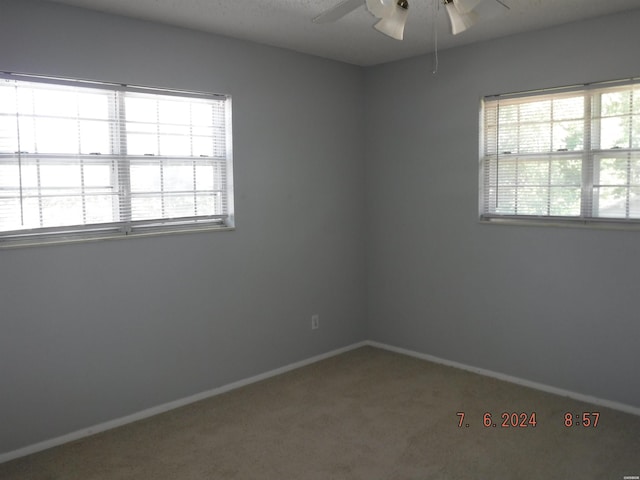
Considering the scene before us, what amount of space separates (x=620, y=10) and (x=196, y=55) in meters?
2.65

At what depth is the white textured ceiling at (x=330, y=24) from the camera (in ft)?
10.2

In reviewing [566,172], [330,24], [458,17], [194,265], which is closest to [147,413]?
[194,265]

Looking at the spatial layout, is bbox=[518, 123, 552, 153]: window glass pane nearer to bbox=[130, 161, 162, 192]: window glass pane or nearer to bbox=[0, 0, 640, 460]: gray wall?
bbox=[0, 0, 640, 460]: gray wall

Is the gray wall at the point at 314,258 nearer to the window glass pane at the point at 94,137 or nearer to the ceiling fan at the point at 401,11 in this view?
the window glass pane at the point at 94,137

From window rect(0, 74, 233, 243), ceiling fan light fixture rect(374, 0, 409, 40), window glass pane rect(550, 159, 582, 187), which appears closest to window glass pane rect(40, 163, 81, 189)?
window rect(0, 74, 233, 243)

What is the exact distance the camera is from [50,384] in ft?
10.2

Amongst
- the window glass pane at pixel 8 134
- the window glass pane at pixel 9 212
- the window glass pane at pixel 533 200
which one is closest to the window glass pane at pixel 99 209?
the window glass pane at pixel 9 212

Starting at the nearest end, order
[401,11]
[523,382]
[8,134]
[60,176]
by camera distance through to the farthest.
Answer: [401,11]
[8,134]
[60,176]
[523,382]

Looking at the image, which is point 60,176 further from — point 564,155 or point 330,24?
point 564,155

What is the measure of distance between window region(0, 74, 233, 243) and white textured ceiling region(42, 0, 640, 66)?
0.47 meters

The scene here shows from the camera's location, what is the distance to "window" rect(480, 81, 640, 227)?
11.3 feet

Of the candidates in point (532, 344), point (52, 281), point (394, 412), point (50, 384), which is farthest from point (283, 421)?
point (532, 344)

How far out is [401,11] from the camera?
2176 mm

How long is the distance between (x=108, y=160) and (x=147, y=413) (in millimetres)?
1609
